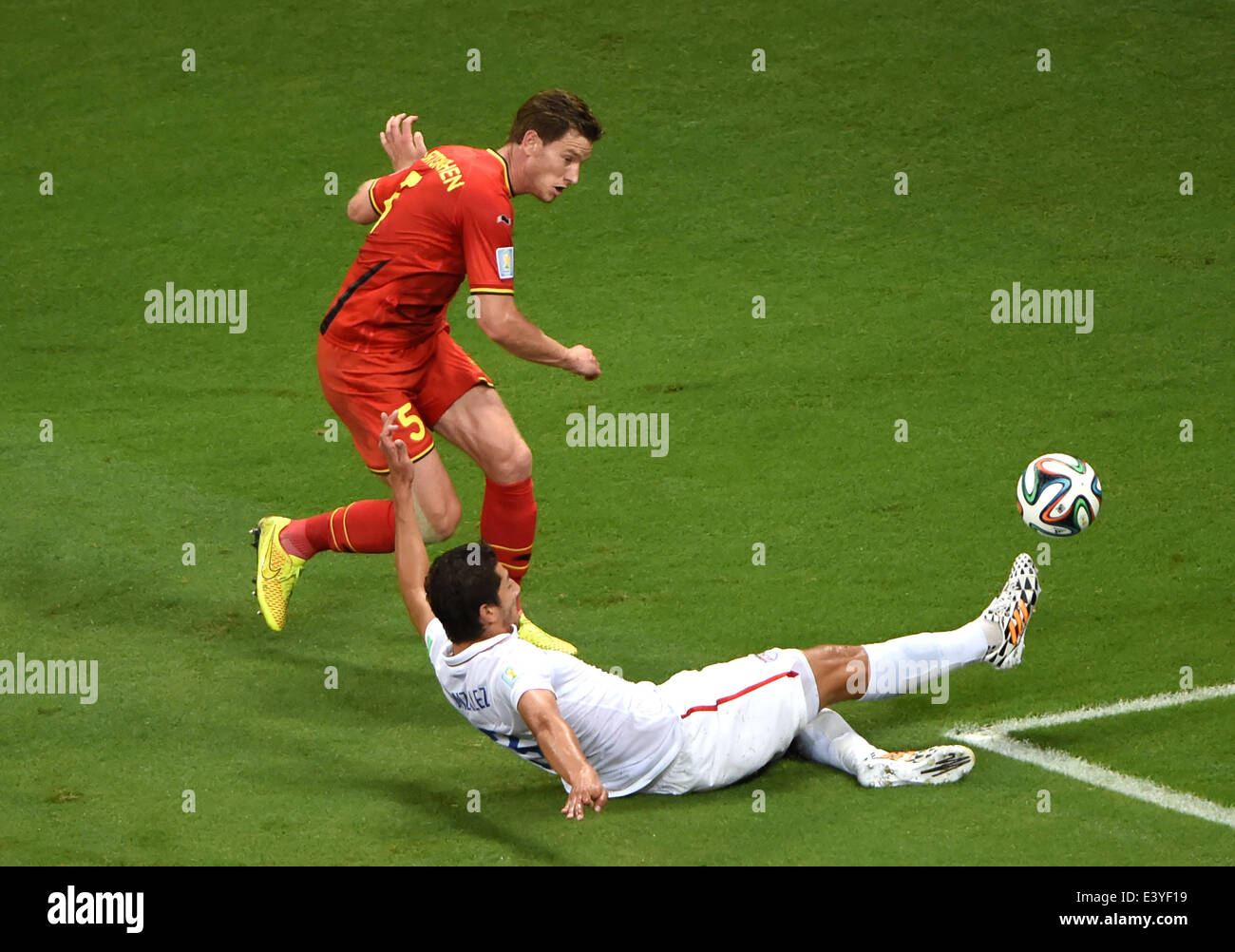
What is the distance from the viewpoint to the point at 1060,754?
558 centimetres

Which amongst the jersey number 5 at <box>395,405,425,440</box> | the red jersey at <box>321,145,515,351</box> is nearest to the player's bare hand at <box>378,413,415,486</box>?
the jersey number 5 at <box>395,405,425,440</box>

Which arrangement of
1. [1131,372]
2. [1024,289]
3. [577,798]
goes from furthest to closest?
[1024,289] → [1131,372] → [577,798]

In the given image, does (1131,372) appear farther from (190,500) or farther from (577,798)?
(577,798)

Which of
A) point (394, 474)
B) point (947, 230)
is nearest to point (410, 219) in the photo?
point (394, 474)

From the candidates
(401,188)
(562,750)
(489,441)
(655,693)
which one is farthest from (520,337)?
(562,750)

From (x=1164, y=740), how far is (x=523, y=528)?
101 inches

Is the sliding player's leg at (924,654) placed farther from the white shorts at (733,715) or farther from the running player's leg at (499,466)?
the running player's leg at (499,466)

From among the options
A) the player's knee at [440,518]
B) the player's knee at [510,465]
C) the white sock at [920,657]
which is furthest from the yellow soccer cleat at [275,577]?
the white sock at [920,657]

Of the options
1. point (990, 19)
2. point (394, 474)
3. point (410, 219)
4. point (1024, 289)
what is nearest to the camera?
point (394, 474)

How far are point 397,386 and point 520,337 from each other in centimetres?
68

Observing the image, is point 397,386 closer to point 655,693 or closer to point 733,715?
point 655,693

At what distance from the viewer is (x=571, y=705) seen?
199 inches

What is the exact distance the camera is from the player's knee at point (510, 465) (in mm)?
6418

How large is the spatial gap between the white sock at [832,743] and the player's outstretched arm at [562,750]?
0.96 metres
